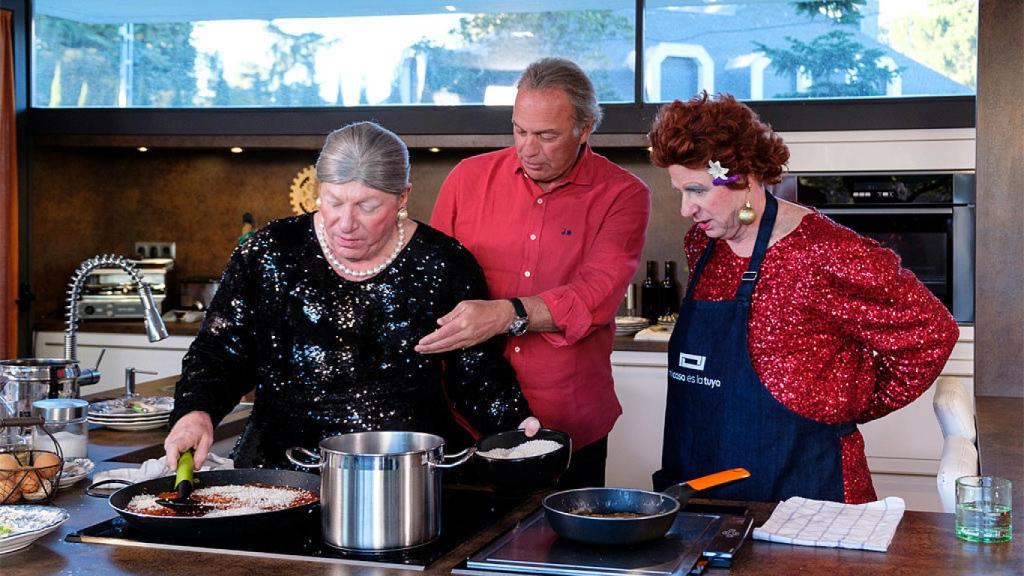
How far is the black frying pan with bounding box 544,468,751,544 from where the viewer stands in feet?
4.84

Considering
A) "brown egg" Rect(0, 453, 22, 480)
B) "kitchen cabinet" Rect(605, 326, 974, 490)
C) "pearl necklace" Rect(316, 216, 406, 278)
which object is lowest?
"kitchen cabinet" Rect(605, 326, 974, 490)

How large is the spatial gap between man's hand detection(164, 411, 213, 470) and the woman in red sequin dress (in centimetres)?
95

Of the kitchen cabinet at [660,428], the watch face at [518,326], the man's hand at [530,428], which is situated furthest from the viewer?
the kitchen cabinet at [660,428]

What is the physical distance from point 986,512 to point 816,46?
2.98m

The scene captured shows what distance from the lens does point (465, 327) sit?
2.03 meters

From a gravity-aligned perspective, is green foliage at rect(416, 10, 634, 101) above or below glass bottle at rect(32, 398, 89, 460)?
above

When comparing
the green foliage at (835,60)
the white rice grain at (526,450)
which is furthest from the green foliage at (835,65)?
the white rice grain at (526,450)

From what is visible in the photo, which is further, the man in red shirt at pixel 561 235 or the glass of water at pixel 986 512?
the man in red shirt at pixel 561 235

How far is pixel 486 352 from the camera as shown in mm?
2164

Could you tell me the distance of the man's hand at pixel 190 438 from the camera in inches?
70.6

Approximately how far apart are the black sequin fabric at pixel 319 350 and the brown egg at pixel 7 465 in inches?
11.5

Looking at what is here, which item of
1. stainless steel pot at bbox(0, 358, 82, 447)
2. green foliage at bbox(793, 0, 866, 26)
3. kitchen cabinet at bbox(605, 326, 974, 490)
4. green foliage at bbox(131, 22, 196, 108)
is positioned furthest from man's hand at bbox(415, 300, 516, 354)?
green foliage at bbox(131, 22, 196, 108)

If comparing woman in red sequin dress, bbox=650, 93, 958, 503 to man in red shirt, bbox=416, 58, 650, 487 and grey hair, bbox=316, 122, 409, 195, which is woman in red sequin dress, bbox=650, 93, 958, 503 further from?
grey hair, bbox=316, 122, 409, 195

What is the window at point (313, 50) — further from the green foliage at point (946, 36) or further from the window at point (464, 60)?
the green foliage at point (946, 36)
